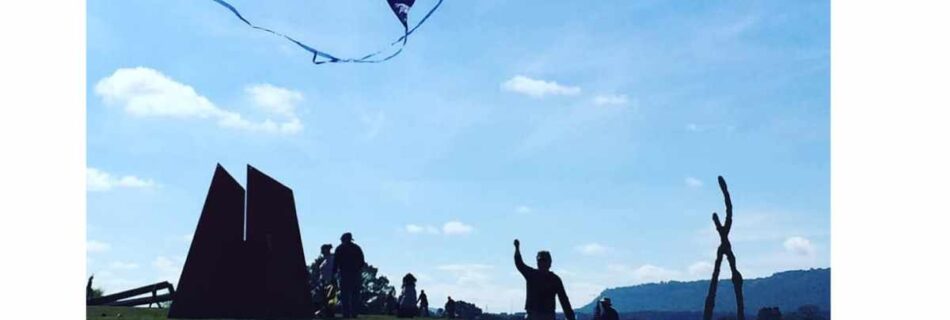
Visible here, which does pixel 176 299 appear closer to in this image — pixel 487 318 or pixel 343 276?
pixel 343 276

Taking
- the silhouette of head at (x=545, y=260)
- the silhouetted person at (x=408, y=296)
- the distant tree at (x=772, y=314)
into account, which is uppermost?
the silhouette of head at (x=545, y=260)

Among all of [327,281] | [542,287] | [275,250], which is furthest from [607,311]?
[275,250]

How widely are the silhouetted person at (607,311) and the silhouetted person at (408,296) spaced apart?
7.22m

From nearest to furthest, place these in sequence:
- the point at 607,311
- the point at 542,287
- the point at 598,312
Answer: the point at 542,287 → the point at 607,311 → the point at 598,312

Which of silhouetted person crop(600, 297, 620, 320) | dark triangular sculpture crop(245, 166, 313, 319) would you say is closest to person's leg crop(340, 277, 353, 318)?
dark triangular sculpture crop(245, 166, 313, 319)

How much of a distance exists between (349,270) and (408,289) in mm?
3096

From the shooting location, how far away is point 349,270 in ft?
61.4

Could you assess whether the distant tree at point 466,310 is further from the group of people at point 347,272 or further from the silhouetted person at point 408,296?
the group of people at point 347,272

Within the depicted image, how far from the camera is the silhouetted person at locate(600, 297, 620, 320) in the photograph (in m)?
14.5

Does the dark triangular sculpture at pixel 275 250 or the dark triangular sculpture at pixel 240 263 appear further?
the dark triangular sculpture at pixel 275 250

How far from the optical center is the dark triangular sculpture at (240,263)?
65.0 feet

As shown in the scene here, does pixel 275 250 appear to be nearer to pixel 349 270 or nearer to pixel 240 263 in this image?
pixel 240 263

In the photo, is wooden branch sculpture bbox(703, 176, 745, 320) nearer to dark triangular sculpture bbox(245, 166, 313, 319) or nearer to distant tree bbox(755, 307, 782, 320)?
A: distant tree bbox(755, 307, 782, 320)

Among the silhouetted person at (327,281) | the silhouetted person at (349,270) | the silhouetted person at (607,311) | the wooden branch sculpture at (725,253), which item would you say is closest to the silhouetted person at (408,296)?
the silhouetted person at (327,281)
